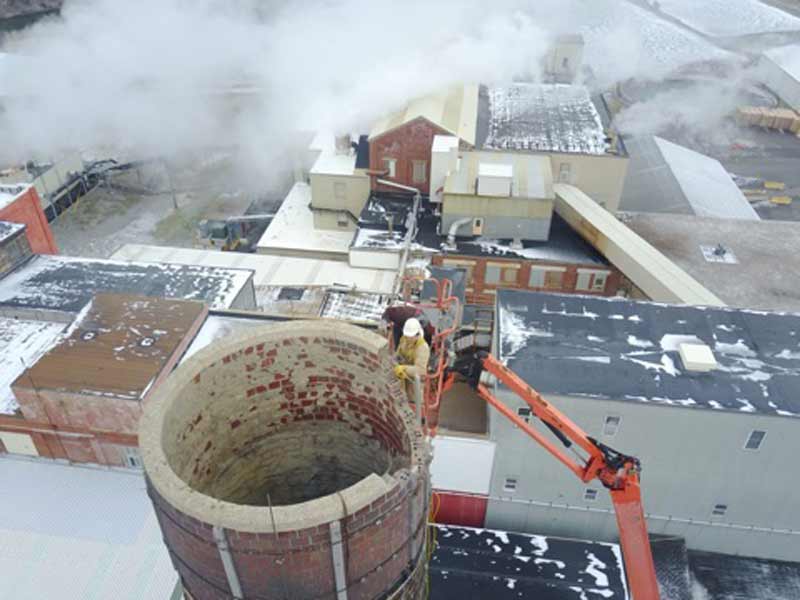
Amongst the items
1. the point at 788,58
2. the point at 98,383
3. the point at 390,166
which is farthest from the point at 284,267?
the point at 788,58

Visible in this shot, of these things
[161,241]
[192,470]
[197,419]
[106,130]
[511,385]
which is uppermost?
[197,419]

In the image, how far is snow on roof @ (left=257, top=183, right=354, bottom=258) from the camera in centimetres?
3475

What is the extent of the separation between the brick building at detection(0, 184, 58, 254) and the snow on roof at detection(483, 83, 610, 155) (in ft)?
68.2

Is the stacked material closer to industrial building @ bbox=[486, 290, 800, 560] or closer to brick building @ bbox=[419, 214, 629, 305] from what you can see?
brick building @ bbox=[419, 214, 629, 305]

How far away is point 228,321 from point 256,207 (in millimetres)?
22971

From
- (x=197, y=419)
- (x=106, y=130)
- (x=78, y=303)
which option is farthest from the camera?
(x=106, y=130)

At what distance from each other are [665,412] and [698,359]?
1953mm

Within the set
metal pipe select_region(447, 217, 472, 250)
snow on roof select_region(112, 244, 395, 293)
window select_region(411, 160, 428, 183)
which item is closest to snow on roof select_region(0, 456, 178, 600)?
snow on roof select_region(112, 244, 395, 293)

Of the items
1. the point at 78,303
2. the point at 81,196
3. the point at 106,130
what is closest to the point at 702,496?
the point at 78,303

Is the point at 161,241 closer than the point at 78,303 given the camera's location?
No

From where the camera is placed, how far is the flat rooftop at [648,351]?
1664 cm

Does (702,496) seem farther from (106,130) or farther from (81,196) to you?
(106,130)

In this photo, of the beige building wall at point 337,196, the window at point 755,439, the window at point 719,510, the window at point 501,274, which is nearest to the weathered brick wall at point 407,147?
the beige building wall at point 337,196

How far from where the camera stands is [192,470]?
8695 mm
